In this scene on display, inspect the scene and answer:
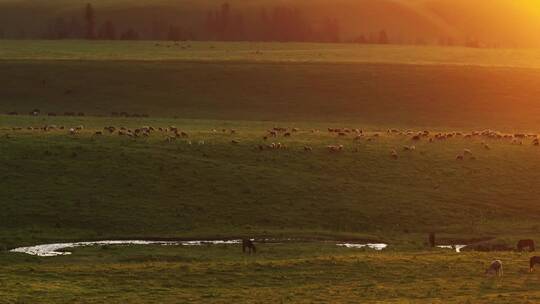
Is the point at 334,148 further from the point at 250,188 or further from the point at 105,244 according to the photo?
the point at 105,244

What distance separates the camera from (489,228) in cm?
4600

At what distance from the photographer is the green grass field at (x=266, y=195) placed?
3244 cm

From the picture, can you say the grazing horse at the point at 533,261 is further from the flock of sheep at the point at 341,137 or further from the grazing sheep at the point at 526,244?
the flock of sheep at the point at 341,137

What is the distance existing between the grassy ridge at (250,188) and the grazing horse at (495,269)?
37.8 feet

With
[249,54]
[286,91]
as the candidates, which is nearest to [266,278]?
[286,91]

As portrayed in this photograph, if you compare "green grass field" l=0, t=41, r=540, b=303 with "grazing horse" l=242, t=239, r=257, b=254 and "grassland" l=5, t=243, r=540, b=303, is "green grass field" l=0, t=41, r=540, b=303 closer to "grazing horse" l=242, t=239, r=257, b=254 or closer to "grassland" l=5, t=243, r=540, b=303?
"grassland" l=5, t=243, r=540, b=303

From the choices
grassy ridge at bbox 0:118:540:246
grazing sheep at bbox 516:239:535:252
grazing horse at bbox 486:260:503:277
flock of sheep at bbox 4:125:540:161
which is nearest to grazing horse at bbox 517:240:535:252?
grazing sheep at bbox 516:239:535:252

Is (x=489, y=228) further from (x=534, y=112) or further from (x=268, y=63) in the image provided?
(x=268, y=63)

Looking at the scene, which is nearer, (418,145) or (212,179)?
(212,179)

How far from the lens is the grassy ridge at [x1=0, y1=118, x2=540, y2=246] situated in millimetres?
45594

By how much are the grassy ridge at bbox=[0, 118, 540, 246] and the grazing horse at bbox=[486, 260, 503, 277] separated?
454 inches

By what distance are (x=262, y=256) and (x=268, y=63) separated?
2711 inches

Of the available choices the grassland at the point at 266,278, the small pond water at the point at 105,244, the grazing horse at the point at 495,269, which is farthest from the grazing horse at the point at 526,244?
the grazing horse at the point at 495,269

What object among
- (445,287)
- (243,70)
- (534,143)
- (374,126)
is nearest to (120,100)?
(243,70)
